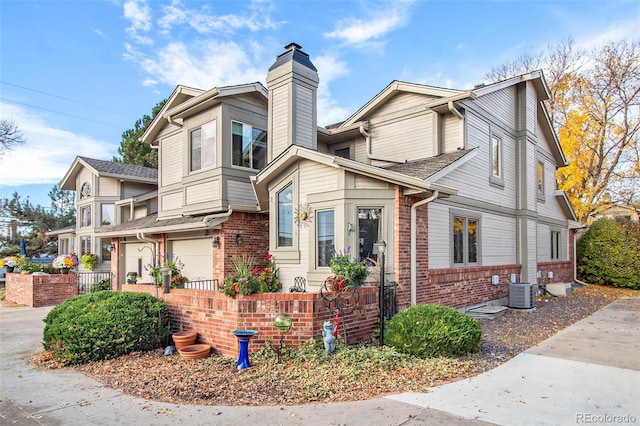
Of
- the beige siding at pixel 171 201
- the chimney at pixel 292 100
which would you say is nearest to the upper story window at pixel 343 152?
the chimney at pixel 292 100

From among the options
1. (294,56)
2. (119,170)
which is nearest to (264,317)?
(294,56)

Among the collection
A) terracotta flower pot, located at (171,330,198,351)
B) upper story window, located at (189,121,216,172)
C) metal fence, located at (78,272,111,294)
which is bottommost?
metal fence, located at (78,272,111,294)

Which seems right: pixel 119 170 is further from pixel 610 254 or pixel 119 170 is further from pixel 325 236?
pixel 610 254

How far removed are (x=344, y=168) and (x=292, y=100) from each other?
2803 mm

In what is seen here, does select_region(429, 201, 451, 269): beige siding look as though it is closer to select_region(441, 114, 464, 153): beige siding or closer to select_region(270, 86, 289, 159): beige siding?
select_region(441, 114, 464, 153): beige siding

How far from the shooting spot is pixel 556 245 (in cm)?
1705

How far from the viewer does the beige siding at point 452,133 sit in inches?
432

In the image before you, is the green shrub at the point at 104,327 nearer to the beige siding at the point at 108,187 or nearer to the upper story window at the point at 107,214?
the upper story window at the point at 107,214

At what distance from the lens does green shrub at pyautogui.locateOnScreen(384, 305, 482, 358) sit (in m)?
6.25

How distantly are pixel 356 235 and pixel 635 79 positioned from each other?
21864 mm

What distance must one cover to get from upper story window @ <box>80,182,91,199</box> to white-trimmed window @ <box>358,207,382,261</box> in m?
17.1

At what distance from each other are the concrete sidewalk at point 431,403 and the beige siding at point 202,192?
18.5 ft

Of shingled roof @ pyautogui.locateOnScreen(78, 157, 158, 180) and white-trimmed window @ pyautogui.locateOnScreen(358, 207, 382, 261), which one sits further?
Answer: shingled roof @ pyautogui.locateOnScreen(78, 157, 158, 180)

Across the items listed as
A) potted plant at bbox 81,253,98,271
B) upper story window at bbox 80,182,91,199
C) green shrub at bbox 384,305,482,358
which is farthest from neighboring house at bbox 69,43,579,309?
upper story window at bbox 80,182,91,199
